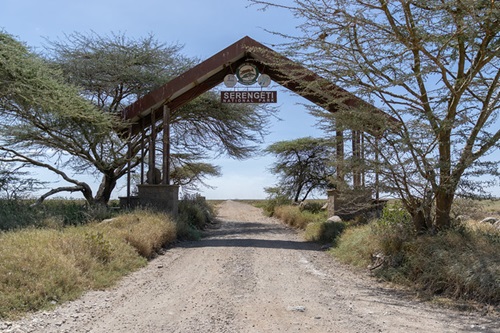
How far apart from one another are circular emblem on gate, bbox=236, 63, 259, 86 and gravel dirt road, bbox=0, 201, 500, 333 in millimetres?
9028

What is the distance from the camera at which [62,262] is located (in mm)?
7988

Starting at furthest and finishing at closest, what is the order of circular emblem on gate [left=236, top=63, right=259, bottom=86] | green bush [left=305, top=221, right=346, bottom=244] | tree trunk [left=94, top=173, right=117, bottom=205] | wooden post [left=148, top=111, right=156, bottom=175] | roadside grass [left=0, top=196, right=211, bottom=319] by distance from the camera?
tree trunk [left=94, top=173, right=117, bottom=205]
wooden post [left=148, top=111, right=156, bottom=175]
circular emblem on gate [left=236, top=63, right=259, bottom=86]
green bush [left=305, top=221, right=346, bottom=244]
roadside grass [left=0, top=196, right=211, bottom=319]

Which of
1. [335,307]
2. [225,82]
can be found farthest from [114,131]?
[335,307]

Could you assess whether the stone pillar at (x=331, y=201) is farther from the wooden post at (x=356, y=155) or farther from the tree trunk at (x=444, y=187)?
the tree trunk at (x=444, y=187)

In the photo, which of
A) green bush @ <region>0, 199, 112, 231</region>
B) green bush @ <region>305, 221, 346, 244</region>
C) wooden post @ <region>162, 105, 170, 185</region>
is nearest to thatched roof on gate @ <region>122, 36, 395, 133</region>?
wooden post @ <region>162, 105, 170, 185</region>

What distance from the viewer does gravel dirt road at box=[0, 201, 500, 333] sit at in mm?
6016

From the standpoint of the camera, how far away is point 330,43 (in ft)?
33.1

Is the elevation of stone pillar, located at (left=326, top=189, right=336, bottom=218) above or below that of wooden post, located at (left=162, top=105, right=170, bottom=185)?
below

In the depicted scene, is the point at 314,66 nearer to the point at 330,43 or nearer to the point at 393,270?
the point at 330,43

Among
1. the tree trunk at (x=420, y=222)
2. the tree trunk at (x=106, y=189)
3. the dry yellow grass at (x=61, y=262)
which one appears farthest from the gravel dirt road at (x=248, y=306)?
the tree trunk at (x=106, y=189)

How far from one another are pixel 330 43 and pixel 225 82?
8529 millimetres

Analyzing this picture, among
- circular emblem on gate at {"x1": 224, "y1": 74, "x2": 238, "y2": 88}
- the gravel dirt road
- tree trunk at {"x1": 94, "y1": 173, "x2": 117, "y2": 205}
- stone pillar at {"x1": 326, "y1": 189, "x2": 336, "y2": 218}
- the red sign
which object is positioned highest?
circular emblem on gate at {"x1": 224, "y1": 74, "x2": 238, "y2": 88}

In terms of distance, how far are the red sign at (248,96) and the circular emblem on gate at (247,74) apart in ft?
1.43

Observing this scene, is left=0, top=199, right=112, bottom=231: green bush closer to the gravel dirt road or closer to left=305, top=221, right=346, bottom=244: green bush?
the gravel dirt road
